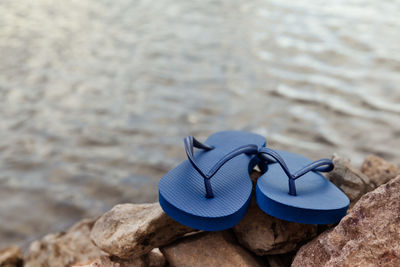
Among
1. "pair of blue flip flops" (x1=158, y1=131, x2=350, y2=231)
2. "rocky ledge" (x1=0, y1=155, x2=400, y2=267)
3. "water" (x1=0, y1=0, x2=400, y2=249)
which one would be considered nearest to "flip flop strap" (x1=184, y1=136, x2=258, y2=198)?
"pair of blue flip flops" (x1=158, y1=131, x2=350, y2=231)

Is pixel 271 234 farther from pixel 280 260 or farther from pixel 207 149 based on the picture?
pixel 207 149

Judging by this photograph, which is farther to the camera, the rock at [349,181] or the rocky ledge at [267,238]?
the rock at [349,181]

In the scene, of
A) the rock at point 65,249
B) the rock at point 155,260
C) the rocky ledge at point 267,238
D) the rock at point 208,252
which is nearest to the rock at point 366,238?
the rocky ledge at point 267,238

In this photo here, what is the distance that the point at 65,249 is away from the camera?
1.95 metres

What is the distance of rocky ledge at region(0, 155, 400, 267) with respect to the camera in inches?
42.6

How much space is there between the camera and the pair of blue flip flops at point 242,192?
1.23 metres

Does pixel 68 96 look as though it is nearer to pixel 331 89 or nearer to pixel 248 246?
pixel 331 89

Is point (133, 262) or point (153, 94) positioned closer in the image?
point (133, 262)

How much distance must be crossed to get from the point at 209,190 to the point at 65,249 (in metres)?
1.00

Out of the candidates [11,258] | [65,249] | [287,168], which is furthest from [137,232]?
[11,258]

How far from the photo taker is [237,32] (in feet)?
15.9

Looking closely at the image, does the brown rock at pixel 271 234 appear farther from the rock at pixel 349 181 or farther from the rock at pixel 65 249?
the rock at pixel 65 249

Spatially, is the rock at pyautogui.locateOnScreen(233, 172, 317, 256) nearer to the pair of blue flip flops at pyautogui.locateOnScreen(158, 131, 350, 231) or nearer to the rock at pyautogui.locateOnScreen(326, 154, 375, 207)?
the pair of blue flip flops at pyautogui.locateOnScreen(158, 131, 350, 231)

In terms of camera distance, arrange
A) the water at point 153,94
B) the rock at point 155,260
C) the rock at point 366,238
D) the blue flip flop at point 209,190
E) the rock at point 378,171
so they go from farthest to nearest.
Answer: the water at point 153,94, the rock at point 378,171, the rock at point 155,260, the blue flip flop at point 209,190, the rock at point 366,238
